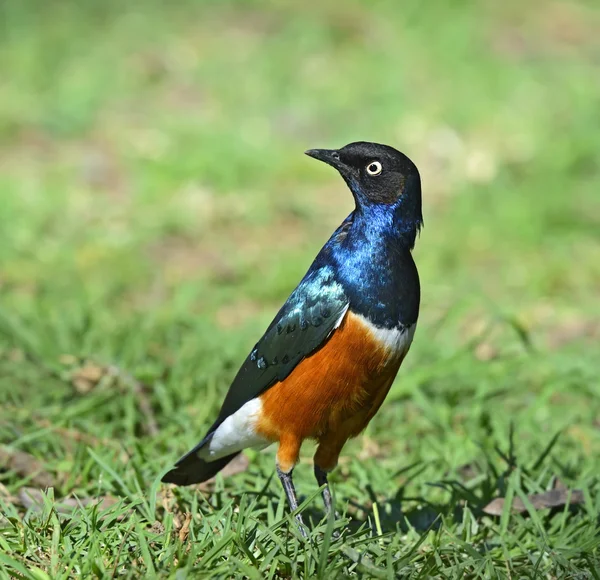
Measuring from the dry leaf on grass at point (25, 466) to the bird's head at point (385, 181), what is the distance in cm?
160

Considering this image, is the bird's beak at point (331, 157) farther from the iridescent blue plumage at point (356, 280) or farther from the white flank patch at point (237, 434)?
the white flank patch at point (237, 434)

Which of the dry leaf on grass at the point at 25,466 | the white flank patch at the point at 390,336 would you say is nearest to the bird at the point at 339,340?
the white flank patch at the point at 390,336

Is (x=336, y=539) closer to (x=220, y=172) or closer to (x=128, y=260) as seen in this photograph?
(x=128, y=260)

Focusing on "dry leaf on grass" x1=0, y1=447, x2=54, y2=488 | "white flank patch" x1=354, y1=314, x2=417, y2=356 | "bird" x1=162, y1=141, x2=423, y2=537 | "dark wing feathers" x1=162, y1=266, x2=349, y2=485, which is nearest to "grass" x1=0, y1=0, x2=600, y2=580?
"dry leaf on grass" x1=0, y1=447, x2=54, y2=488

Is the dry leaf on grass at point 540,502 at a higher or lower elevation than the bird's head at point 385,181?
lower

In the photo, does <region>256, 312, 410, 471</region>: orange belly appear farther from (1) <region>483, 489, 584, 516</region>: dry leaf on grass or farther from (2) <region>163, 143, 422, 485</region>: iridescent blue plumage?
(1) <region>483, 489, 584, 516</region>: dry leaf on grass

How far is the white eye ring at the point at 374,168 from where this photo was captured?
12.2ft

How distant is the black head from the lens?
12.2 ft

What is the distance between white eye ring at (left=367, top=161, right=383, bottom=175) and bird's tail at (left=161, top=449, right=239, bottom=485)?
1198 millimetres

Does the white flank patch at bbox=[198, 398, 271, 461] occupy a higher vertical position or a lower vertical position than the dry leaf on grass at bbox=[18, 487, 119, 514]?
higher

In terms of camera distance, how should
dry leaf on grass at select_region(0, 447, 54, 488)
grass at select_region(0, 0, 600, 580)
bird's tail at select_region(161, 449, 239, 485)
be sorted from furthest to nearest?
dry leaf on grass at select_region(0, 447, 54, 488)
bird's tail at select_region(161, 449, 239, 485)
grass at select_region(0, 0, 600, 580)

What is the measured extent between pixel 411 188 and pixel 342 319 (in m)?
0.56

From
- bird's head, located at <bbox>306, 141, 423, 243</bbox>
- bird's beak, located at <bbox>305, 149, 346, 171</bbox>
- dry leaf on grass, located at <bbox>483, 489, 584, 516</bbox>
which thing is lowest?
dry leaf on grass, located at <bbox>483, 489, 584, 516</bbox>

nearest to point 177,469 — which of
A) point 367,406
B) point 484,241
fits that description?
point 367,406
